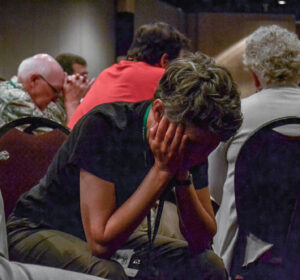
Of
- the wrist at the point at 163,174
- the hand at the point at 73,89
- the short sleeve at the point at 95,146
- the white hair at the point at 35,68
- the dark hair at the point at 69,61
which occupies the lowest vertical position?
the hand at the point at 73,89

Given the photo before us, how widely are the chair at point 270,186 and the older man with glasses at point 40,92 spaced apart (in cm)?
114

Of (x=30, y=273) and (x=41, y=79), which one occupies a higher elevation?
(x=30, y=273)

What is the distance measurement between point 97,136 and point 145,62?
1118 millimetres

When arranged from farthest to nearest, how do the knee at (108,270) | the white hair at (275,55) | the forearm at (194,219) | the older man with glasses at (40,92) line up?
1. the older man with glasses at (40,92)
2. the white hair at (275,55)
3. the forearm at (194,219)
4. the knee at (108,270)

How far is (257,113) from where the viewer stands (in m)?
1.43

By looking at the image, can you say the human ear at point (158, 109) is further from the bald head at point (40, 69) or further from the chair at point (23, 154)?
the bald head at point (40, 69)

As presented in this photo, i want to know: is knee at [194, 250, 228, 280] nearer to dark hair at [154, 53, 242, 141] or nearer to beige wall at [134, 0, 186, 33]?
dark hair at [154, 53, 242, 141]

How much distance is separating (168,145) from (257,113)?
59 cm

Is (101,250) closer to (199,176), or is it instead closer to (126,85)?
(199,176)

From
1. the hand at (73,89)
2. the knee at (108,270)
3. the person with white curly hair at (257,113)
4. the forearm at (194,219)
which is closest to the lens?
the knee at (108,270)

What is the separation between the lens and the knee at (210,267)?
39.5 inches

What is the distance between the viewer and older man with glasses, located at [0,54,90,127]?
206 cm

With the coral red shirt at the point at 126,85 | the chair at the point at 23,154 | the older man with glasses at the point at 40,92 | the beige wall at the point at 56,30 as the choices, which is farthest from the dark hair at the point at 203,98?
the beige wall at the point at 56,30

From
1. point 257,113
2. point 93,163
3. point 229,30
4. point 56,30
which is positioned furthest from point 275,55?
point 229,30
